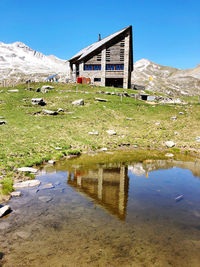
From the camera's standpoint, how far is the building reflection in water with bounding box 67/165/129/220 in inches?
365

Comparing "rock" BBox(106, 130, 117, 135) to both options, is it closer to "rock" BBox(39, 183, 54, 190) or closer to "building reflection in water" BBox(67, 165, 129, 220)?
"building reflection in water" BBox(67, 165, 129, 220)

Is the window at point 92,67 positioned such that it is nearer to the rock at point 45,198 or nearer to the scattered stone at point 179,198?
the scattered stone at point 179,198

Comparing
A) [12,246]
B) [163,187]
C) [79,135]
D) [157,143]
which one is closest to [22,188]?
[12,246]

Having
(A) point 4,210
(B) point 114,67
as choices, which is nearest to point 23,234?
(A) point 4,210

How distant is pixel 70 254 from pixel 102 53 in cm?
5898

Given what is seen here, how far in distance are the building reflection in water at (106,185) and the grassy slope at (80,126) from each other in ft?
A: 13.1

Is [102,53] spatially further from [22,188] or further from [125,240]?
[125,240]

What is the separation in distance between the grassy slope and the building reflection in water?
158 inches

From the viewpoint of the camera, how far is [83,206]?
908cm

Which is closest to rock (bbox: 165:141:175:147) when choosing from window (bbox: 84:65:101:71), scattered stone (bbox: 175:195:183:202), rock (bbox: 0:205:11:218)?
scattered stone (bbox: 175:195:183:202)

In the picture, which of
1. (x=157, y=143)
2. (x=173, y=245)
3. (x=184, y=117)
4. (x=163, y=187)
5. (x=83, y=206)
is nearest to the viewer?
(x=173, y=245)

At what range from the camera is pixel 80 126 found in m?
26.5

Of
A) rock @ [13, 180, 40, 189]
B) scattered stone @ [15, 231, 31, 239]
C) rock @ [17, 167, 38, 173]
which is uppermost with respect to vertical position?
rock @ [17, 167, 38, 173]

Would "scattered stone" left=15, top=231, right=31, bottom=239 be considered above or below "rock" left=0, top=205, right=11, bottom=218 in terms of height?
below
